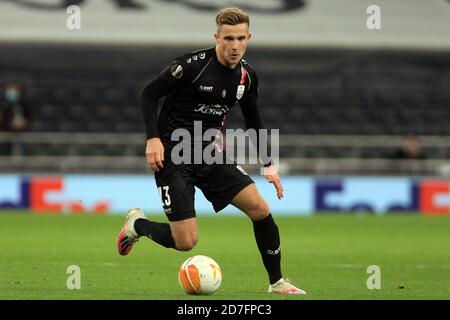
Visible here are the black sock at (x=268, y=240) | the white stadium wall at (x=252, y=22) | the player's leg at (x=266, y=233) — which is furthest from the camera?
the white stadium wall at (x=252, y=22)

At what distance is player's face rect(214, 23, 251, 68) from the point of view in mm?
7605

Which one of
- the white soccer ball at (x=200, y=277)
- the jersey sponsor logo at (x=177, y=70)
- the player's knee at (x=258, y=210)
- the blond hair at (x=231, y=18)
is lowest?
the white soccer ball at (x=200, y=277)

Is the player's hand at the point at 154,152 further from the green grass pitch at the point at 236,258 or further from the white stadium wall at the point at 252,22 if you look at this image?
the white stadium wall at the point at 252,22

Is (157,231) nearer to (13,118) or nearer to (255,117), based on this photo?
(255,117)

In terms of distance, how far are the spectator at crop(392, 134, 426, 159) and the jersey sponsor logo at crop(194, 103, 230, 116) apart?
43.0 ft

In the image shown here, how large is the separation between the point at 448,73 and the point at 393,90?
172cm

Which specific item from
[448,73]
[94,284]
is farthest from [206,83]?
[448,73]

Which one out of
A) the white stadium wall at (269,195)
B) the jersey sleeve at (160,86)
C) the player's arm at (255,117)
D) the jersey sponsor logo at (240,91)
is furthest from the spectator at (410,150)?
the jersey sleeve at (160,86)

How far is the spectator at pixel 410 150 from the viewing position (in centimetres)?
2070

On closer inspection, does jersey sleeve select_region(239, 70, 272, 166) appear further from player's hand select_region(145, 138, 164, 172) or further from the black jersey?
player's hand select_region(145, 138, 164, 172)

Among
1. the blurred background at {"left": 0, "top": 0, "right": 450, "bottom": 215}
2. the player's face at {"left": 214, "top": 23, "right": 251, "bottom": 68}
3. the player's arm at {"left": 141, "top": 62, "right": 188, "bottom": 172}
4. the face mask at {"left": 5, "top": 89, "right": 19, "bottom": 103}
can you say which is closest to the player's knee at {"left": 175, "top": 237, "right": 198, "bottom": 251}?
the player's arm at {"left": 141, "top": 62, "right": 188, "bottom": 172}

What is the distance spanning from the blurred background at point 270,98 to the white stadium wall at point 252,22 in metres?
0.03

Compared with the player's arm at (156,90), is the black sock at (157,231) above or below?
below

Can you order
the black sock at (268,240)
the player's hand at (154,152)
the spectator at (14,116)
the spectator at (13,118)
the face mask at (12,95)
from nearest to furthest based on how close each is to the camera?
the player's hand at (154,152) → the black sock at (268,240) → the spectator at (13,118) → the spectator at (14,116) → the face mask at (12,95)
